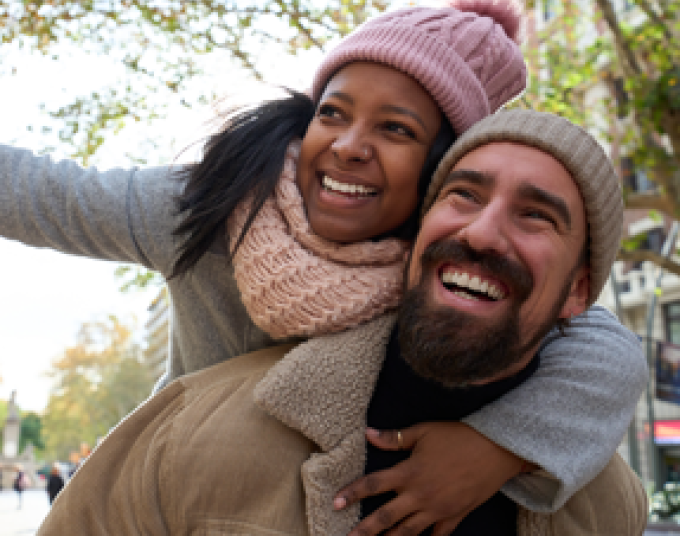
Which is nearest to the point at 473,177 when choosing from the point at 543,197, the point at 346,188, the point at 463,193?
the point at 463,193

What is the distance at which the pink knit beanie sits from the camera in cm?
265

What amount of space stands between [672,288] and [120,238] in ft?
72.7

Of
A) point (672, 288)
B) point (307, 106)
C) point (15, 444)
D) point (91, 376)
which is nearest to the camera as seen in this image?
point (307, 106)

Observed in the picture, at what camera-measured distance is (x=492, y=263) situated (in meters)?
2.25

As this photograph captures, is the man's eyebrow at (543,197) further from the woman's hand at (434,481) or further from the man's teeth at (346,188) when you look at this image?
the woman's hand at (434,481)

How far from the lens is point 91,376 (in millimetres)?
48219

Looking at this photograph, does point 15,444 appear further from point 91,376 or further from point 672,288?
point 672,288

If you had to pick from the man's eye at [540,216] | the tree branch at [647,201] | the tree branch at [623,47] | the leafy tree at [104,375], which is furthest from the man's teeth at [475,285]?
the leafy tree at [104,375]

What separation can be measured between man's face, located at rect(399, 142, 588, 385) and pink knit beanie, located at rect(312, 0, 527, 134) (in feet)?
1.05

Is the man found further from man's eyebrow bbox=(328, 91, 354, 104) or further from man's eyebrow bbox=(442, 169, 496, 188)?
man's eyebrow bbox=(328, 91, 354, 104)

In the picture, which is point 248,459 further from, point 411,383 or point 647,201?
point 647,201

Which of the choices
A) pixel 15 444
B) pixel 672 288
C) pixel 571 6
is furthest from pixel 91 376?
pixel 571 6

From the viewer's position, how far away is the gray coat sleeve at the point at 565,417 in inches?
88.5

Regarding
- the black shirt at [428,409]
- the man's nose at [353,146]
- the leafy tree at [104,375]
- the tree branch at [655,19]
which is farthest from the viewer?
the leafy tree at [104,375]
